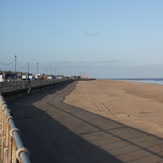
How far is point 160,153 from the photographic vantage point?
718 cm

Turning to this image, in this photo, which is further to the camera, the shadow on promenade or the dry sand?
the dry sand

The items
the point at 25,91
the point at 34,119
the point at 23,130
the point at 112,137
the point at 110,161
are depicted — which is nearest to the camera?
the point at 110,161

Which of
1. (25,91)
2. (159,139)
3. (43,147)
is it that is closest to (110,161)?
(43,147)

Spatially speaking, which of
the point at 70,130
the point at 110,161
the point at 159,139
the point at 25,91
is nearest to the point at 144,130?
the point at 159,139

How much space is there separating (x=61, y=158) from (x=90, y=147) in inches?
48.5

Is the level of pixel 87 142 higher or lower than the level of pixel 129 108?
higher

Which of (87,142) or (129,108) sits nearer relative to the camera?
(87,142)

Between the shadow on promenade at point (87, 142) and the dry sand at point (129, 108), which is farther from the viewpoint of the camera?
the dry sand at point (129, 108)

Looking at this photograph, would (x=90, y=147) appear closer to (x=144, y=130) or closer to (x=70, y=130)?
(x=70, y=130)

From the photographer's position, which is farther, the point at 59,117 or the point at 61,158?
the point at 59,117

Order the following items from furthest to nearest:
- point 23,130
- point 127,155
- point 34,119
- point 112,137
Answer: point 34,119
point 23,130
point 112,137
point 127,155

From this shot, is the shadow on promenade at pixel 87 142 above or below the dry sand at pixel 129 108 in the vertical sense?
above

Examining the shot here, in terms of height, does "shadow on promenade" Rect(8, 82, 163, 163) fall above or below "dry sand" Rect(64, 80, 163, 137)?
above

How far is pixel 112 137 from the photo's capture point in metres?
8.77
